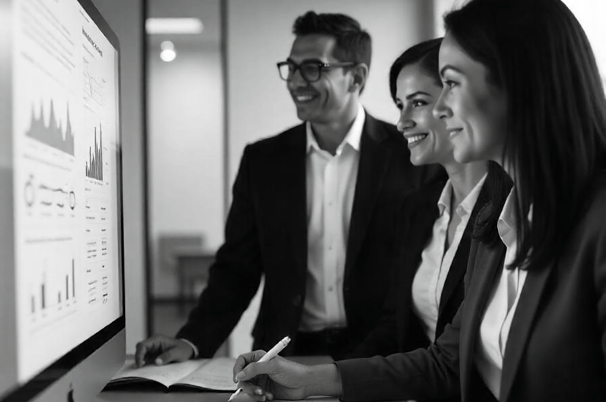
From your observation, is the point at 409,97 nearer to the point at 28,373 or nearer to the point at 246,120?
the point at 28,373

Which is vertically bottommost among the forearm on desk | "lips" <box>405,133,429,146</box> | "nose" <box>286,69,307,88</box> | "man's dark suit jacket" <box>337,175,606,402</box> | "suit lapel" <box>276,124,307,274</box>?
the forearm on desk

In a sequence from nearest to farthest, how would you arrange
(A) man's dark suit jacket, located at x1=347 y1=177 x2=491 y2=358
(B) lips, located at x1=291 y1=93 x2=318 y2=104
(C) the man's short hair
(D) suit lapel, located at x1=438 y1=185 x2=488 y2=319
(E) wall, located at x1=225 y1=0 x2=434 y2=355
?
(D) suit lapel, located at x1=438 y1=185 x2=488 y2=319, (A) man's dark suit jacket, located at x1=347 y1=177 x2=491 y2=358, (B) lips, located at x1=291 y1=93 x2=318 y2=104, (C) the man's short hair, (E) wall, located at x1=225 y1=0 x2=434 y2=355

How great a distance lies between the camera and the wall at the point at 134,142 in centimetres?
446

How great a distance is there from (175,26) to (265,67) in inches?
28.2

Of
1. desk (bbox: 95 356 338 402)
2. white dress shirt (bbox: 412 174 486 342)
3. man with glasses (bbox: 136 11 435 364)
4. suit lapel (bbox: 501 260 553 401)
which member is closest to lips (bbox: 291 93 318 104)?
man with glasses (bbox: 136 11 435 364)

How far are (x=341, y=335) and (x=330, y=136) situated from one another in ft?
2.54

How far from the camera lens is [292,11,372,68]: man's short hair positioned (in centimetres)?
264

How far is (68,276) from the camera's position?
0.95 meters

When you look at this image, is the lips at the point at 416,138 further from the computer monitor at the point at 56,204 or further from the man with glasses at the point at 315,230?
the computer monitor at the point at 56,204

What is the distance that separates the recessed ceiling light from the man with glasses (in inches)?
94.4

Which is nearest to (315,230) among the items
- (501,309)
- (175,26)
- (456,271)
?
(456,271)

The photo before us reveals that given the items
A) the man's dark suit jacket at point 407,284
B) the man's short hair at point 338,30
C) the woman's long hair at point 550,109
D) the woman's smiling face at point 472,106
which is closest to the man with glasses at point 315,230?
the man's dark suit jacket at point 407,284

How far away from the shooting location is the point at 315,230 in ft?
7.82

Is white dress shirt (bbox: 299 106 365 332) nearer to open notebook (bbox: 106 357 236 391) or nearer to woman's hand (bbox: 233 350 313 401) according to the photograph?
open notebook (bbox: 106 357 236 391)
